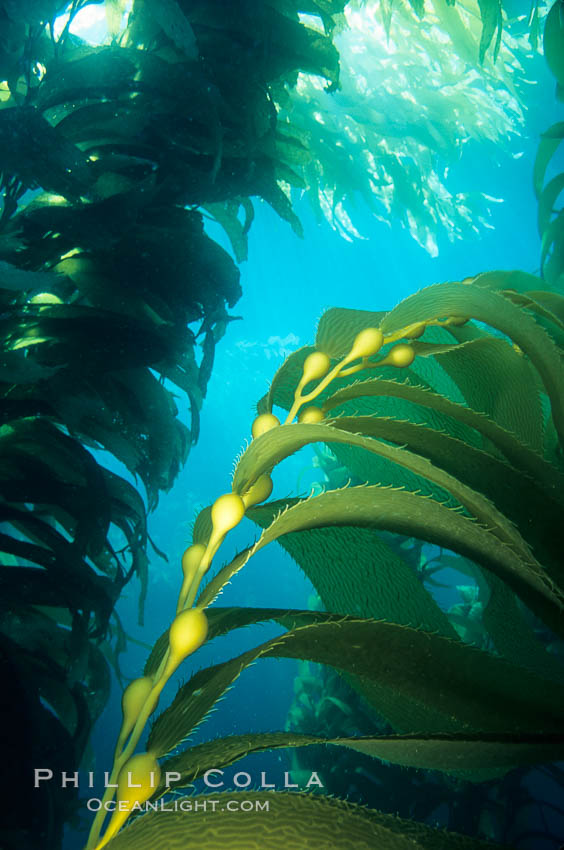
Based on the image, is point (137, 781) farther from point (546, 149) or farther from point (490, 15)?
point (490, 15)

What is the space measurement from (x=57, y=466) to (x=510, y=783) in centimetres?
345

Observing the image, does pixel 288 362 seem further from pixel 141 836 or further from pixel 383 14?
pixel 383 14

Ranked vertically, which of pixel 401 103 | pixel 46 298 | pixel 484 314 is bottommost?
pixel 484 314

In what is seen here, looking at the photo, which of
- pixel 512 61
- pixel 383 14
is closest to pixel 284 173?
pixel 383 14

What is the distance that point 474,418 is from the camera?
1.37 ft

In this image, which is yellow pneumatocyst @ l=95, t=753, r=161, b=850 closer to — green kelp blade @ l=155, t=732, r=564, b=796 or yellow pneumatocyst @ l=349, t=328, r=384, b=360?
green kelp blade @ l=155, t=732, r=564, b=796

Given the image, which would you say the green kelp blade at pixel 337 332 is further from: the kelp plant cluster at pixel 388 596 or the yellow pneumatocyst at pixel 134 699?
the yellow pneumatocyst at pixel 134 699

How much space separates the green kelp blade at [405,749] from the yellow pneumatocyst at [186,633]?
0.06m

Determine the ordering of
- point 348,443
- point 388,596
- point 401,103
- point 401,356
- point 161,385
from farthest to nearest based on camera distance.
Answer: point 401,103 < point 161,385 < point 388,596 < point 401,356 < point 348,443

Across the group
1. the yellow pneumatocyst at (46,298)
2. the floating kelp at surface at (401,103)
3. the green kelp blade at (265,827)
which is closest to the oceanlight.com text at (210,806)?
the green kelp blade at (265,827)

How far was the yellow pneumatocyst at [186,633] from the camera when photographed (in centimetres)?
22

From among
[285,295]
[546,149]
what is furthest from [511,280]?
[285,295]

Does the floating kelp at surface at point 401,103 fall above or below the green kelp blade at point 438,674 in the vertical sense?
above

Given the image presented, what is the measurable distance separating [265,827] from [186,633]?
0.11 metres
